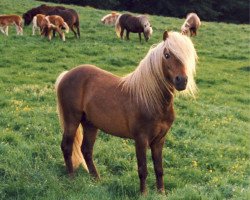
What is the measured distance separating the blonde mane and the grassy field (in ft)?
4.58

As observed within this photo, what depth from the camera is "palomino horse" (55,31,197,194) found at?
21.4 feet

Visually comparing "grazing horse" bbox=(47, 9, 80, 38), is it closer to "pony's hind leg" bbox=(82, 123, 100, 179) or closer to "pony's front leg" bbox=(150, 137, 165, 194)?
"pony's hind leg" bbox=(82, 123, 100, 179)

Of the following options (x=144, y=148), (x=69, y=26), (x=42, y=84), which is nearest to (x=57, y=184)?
(x=144, y=148)

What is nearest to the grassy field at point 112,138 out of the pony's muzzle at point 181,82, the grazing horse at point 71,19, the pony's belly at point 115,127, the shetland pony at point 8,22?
the pony's belly at point 115,127

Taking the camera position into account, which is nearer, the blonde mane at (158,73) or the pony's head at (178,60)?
the pony's head at (178,60)

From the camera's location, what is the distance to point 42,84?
1420 cm

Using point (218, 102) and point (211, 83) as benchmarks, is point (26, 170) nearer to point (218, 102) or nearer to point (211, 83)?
point (218, 102)

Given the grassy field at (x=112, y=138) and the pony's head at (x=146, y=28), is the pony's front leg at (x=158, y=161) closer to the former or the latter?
the grassy field at (x=112, y=138)

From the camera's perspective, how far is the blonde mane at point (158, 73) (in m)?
6.45

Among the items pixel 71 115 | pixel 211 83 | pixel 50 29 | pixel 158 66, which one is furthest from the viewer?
pixel 50 29

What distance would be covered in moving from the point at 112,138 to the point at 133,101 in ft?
9.22

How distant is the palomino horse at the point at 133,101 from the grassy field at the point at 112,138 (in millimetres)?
509

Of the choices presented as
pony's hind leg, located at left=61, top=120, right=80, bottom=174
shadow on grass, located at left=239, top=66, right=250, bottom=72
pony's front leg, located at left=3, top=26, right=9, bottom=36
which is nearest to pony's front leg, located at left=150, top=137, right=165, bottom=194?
pony's hind leg, located at left=61, top=120, right=80, bottom=174

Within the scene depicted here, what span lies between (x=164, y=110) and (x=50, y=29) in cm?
1527
